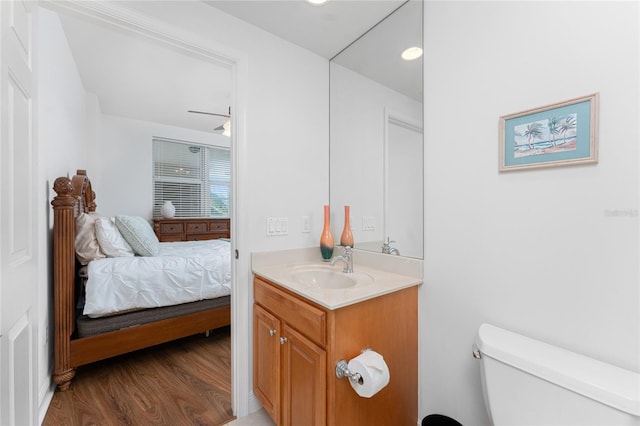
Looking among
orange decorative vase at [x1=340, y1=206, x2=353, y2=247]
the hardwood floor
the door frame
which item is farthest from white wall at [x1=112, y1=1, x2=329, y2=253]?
the hardwood floor

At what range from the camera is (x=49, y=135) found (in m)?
1.93

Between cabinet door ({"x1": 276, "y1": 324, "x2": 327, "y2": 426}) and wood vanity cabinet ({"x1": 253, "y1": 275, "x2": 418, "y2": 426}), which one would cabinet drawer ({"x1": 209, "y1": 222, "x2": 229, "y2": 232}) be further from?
cabinet door ({"x1": 276, "y1": 324, "x2": 327, "y2": 426})

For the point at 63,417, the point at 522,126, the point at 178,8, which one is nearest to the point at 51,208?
the point at 63,417

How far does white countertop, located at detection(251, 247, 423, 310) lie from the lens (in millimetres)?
1170

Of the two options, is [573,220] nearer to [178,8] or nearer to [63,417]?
[178,8]

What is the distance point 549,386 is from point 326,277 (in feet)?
3.54

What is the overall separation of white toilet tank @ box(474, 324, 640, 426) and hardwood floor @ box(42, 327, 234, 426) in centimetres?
148

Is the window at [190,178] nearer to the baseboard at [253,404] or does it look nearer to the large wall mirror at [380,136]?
the large wall mirror at [380,136]

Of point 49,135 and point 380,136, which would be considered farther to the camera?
point 49,135

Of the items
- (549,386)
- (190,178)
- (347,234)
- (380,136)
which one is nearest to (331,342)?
(549,386)

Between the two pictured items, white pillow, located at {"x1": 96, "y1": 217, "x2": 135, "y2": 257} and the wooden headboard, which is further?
white pillow, located at {"x1": 96, "y1": 217, "x2": 135, "y2": 257}

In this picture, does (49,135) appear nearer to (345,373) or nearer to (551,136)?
(345,373)

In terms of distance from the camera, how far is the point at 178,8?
1.45 metres

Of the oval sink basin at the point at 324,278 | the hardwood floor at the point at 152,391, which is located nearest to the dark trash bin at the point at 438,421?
the oval sink basin at the point at 324,278
